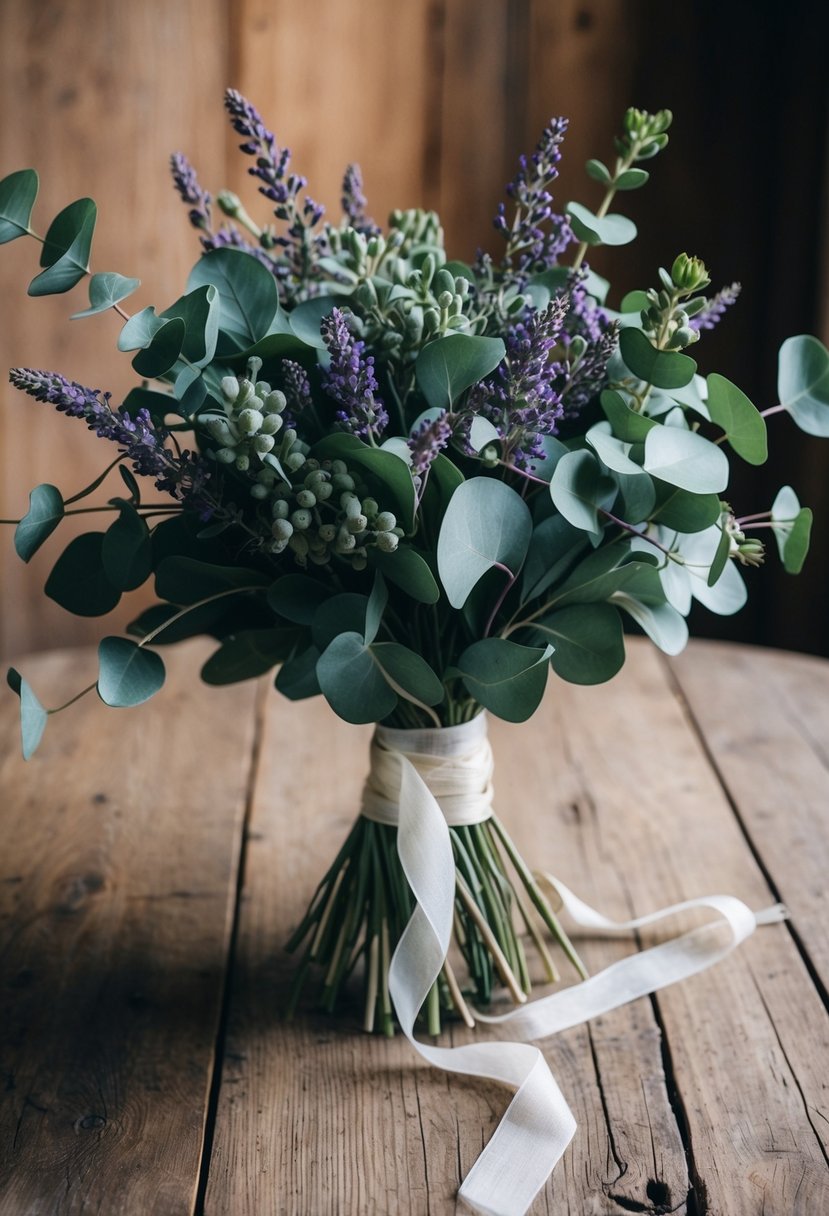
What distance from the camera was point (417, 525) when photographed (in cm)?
68

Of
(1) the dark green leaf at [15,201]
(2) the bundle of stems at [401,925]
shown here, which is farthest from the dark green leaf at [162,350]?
(2) the bundle of stems at [401,925]

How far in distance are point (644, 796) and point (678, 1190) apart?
494 mm

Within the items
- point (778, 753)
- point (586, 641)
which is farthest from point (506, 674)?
point (778, 753)

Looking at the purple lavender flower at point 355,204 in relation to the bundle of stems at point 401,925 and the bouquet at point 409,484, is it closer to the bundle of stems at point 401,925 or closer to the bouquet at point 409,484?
the bouquet at point 409,484

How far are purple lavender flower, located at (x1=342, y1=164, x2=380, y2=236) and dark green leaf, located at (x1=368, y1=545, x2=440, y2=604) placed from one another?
0.26 metres

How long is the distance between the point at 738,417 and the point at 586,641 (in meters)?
0.16

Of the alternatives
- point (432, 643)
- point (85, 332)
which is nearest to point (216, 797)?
point (432, 643)

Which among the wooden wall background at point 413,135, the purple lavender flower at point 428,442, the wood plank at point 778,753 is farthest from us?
the wooden wall background at point 413,135

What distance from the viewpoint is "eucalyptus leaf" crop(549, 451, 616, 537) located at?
656 millimetres

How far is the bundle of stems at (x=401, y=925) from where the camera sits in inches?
30.8

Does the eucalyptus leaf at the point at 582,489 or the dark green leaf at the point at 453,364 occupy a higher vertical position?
the dark green leaf at the point at 453,364

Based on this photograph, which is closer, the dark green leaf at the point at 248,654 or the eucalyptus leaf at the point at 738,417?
the eucalyptus leaf at the point at 738,417

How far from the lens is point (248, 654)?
0.80 meters

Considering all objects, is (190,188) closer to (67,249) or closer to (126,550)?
(67,249)
